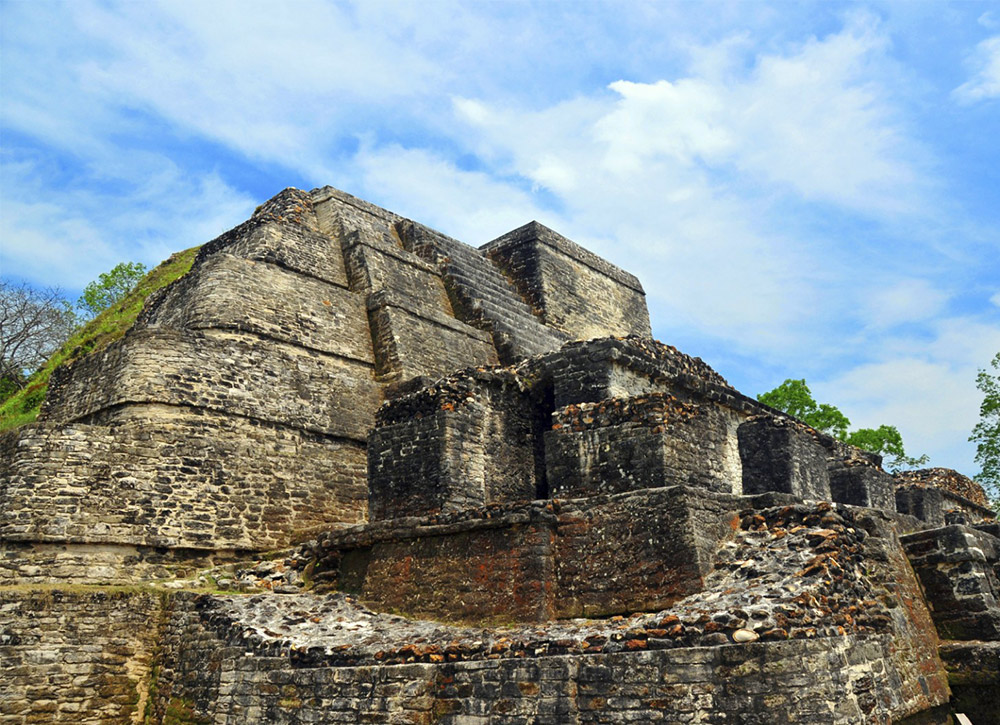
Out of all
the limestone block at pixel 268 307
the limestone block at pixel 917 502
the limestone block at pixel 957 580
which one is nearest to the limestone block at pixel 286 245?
the limestone block at pixel 268 307

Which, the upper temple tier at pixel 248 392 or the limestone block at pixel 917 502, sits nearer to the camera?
the upper temple tier at pixel 248 392

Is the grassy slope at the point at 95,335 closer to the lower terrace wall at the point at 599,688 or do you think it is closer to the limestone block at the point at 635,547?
the lower terrace wall at the point at 599,688

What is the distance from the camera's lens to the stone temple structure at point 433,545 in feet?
21.5

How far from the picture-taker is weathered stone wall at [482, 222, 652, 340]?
19.4m

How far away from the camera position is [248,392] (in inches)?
471

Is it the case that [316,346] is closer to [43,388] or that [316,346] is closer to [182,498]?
[182,498]

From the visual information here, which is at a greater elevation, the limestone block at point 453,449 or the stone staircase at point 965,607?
the limestone block at point 453,449

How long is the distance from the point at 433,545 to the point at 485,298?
8831 mm

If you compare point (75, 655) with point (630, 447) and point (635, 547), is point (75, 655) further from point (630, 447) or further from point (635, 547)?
point (630, 447)

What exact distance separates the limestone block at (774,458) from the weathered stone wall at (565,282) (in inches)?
318

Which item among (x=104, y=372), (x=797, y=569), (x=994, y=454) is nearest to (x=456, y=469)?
(x=797, y=569)

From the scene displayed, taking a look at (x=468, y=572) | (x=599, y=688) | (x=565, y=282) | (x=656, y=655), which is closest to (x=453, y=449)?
(x=468, y=572)

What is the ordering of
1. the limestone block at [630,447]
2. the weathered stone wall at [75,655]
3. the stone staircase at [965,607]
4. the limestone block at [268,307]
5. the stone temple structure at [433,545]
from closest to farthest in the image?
1. the stone temple structure at [433,545]
2. the stone staircase at [965,607]
3. the weathered stone wall at [75,655]
4. the limestone block at [630,447]
5. the limestone block at [268,307]

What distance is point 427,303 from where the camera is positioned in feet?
52.4
